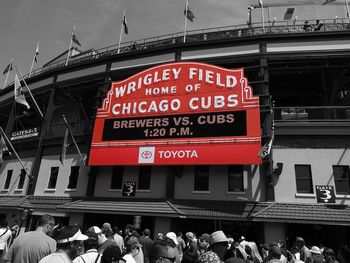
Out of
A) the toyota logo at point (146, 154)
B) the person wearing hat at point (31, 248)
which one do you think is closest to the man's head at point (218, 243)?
the person wearing hat at point (31, 248)

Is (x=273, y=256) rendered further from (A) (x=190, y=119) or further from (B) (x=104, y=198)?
(B) (x=104, y=198)

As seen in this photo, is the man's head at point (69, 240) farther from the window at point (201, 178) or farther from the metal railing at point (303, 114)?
the metal railing at point (303, 114)

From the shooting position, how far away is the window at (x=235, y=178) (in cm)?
1609

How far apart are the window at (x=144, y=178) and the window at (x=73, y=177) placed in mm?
4946

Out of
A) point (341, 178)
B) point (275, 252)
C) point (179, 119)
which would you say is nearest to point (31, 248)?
point (275, 252)

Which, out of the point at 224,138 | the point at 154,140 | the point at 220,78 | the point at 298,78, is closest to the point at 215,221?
the point at 224,138

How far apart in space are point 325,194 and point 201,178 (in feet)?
21.5

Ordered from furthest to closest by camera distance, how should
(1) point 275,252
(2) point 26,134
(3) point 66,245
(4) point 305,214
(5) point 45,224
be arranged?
(2) point 26,134
(4) point 305,214
(1) point 275,252
(5) point 45,224
(3) point 66,245

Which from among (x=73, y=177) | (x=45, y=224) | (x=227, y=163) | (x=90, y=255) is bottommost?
(x=90, y=255)

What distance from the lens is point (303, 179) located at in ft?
50.3

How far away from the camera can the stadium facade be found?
14992 mm

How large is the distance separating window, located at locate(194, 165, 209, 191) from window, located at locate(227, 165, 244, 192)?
1331 mm

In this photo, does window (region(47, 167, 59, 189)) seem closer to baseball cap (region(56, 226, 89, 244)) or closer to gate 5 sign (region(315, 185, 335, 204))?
gate 5 sign (region(315, 185, 335, 204))

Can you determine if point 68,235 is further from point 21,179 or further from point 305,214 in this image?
point 21,179
